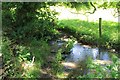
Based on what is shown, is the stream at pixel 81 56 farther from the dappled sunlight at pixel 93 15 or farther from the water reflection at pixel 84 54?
the dappled sunlight at pixel 93 15

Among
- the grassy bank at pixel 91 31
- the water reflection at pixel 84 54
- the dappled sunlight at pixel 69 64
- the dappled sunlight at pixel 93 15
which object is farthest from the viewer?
the dappled sunlight at pixel 93 15

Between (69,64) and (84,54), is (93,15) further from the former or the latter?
(69,64)

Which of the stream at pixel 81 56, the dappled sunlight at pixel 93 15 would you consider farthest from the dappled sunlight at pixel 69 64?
the dappled sunlight at pixel 93 15

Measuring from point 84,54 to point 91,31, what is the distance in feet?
6.73

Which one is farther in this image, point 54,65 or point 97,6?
point 97,6

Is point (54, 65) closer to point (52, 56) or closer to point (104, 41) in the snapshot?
point (52, 56)

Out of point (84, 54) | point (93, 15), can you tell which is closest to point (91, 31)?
point (84, 54)

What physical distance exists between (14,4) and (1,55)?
9.14 feet

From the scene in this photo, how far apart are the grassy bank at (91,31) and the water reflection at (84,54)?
0.39m

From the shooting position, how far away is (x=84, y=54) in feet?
28.5

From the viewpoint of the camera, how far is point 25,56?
5.70 metres

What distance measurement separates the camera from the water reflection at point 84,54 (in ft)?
27.1

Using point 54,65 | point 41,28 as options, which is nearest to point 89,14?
point 41,28

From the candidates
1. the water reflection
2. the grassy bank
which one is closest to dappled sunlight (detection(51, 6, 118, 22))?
the grassy bank
